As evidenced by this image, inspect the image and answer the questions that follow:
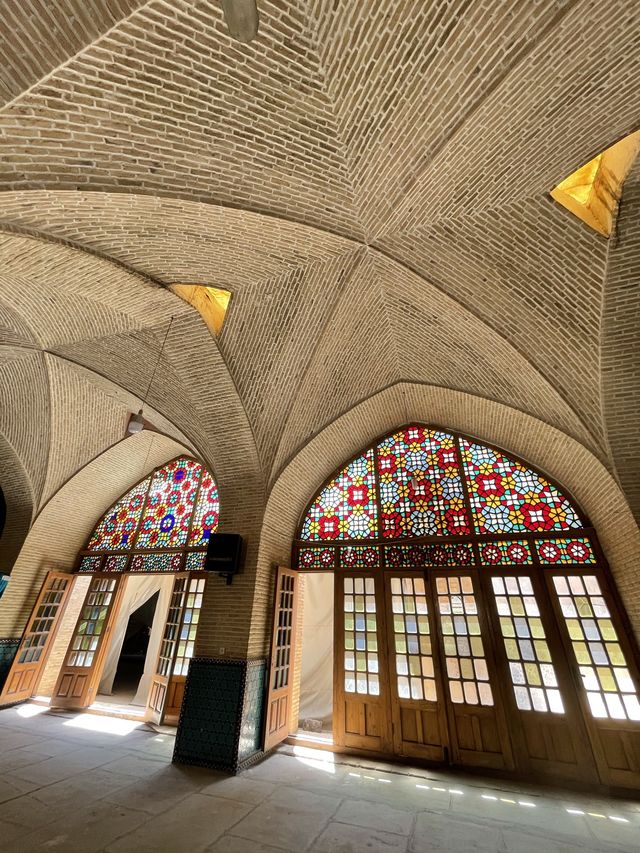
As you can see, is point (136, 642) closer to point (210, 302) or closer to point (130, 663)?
point (130, 663)

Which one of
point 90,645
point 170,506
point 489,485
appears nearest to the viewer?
point 489,485

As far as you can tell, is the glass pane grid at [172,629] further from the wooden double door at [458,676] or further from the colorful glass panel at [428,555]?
the colorful glass panel at [428,555]

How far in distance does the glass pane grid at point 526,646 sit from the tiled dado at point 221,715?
10.9 ft

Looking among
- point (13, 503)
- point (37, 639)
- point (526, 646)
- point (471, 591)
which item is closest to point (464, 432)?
point (471, 591)

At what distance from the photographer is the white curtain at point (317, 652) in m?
6.93

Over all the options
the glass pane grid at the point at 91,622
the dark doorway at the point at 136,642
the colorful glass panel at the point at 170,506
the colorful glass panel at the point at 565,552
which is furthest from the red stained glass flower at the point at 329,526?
the dark doorway at the point at 136,642

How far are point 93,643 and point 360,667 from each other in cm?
522

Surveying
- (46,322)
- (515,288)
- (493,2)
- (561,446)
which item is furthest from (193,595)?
(493,2)

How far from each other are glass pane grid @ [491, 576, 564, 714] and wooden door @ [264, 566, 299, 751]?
302 centimetres

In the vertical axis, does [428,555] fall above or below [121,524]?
below

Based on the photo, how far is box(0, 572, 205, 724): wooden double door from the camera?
624cm

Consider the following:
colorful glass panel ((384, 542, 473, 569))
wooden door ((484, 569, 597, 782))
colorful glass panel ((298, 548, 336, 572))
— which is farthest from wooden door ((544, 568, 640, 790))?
colorful glass panel ((298, 548, 336, 572))

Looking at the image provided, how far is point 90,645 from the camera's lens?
287 inches

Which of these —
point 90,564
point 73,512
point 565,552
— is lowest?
point 565,552
